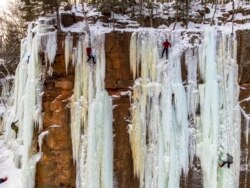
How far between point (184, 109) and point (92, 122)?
2437 mm

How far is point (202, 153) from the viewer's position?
935 cm

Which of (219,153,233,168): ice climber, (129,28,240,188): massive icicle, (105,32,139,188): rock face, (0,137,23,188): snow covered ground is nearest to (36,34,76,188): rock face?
(105,32,139,188): rock face

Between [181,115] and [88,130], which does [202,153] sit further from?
[88,130]

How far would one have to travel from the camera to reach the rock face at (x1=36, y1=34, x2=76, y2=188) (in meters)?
9.53

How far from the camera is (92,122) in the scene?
9.48 meters

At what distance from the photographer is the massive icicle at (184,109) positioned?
933 centimetres

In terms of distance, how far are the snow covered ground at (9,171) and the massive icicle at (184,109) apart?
4051 millimetres

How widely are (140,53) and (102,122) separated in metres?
2.09

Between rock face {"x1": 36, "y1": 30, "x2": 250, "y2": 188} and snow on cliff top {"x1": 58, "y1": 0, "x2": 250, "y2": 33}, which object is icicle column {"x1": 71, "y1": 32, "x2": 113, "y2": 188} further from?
snow on cliff top {"x1": 58, "y1": 0, "x2": 250, "y2": 33}

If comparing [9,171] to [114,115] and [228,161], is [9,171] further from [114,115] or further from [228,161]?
[228,161]

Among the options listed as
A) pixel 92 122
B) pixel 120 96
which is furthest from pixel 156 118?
pixel 92 122

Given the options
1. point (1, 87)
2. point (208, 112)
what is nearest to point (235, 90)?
point (208, 112)

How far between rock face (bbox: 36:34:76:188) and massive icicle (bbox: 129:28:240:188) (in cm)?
175

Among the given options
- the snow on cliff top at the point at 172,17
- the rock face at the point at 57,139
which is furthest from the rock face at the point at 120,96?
the rock face at the point at 57,139
